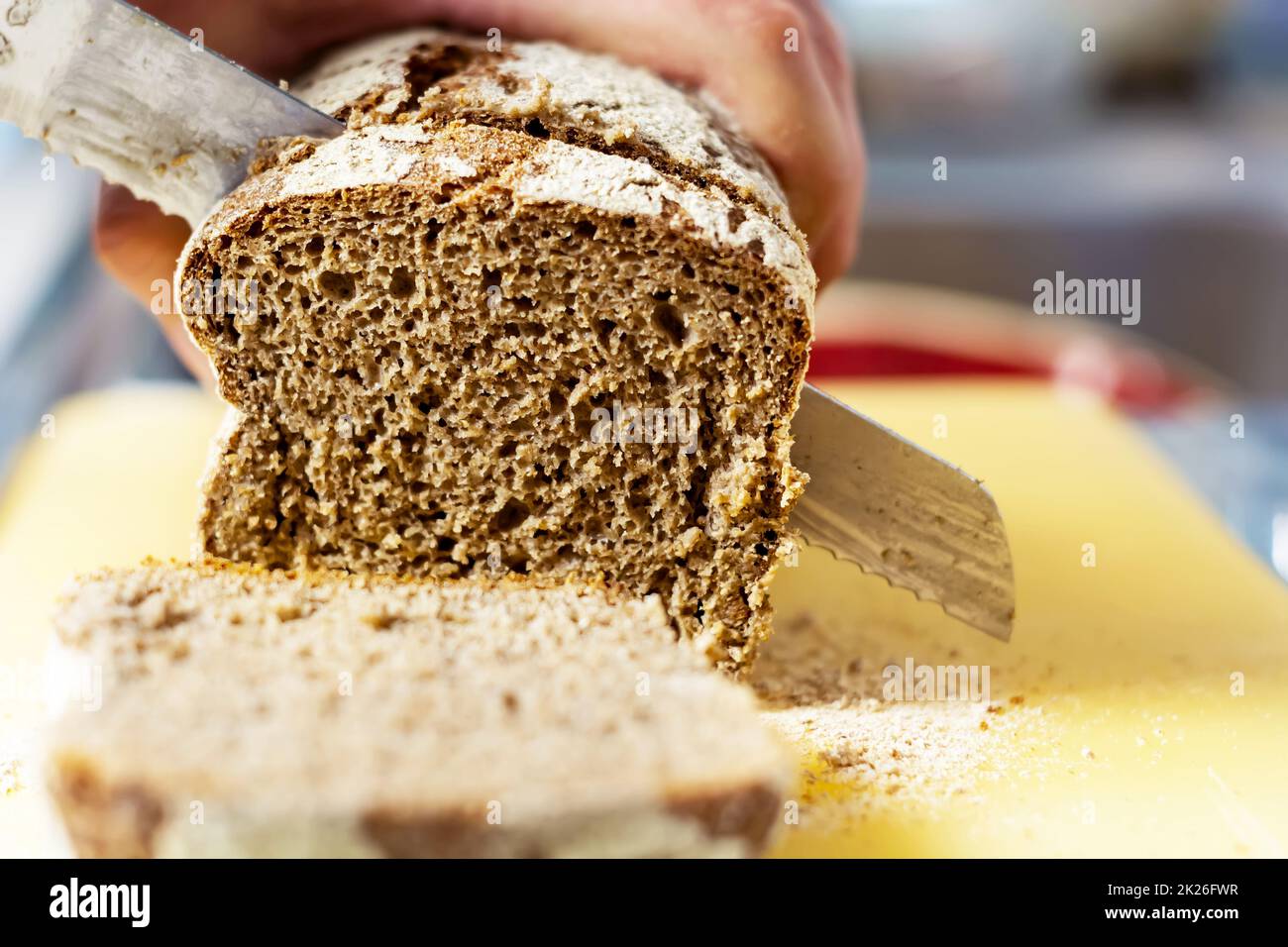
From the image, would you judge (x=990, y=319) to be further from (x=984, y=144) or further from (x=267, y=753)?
(x=267, y=753)

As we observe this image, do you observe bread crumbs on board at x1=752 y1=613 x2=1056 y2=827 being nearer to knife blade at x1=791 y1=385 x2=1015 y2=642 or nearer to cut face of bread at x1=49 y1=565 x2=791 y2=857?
knife blade at x1=791 y1=385 x2=1015 y2=642

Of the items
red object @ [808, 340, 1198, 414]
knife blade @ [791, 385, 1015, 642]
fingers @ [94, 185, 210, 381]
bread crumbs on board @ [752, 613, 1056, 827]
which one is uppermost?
red object @ [808, 340, 1198, 414]

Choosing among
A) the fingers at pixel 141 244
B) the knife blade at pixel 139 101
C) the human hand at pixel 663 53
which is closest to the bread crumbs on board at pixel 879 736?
the human hand at pixel 663 53

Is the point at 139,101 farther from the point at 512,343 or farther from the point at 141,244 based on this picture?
the point at 512,343

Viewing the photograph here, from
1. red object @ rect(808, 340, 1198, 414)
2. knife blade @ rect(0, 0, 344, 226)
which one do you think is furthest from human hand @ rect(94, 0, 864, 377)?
red object @ rect(808, 340, 1198, 414)

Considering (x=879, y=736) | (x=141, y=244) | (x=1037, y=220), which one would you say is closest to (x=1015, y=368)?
(x=1037, y=220)

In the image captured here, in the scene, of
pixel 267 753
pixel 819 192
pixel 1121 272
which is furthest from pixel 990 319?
pixel 267 753
